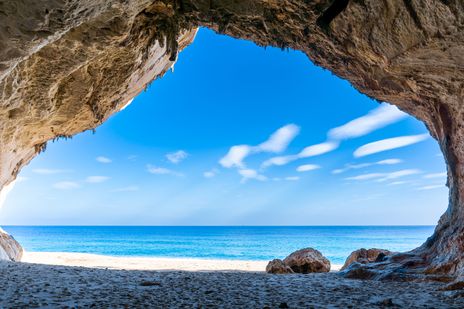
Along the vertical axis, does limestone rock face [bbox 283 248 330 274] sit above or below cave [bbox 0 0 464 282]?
below

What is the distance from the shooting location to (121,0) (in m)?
5.71

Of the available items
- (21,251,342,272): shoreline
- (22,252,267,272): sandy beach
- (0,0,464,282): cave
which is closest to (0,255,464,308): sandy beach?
(0,0,464,282): cave

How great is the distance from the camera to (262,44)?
1000 cm

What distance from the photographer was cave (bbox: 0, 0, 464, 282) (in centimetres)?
570

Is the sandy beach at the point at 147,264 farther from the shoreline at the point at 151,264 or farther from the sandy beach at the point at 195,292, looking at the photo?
the sandy beach at the point at 195,292

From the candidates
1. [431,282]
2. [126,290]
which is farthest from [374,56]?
[126,290]

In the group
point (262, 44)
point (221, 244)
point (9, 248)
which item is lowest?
point (221, 244)

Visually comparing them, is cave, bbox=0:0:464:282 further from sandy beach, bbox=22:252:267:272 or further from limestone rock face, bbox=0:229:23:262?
sandy beach, bbox=22:252:267:272

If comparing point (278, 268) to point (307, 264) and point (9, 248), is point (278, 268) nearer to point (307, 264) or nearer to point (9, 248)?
point (307, 264)

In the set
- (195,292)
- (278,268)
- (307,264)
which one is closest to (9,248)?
(278,268)

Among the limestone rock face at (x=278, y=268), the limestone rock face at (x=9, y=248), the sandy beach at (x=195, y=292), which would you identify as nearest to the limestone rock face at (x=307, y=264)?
the limestone rock face at (x=278, y=268)

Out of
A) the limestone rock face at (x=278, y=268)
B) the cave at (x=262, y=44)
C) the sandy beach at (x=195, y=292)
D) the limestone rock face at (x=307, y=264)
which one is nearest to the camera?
the sandy beach at (x=195, y=292)

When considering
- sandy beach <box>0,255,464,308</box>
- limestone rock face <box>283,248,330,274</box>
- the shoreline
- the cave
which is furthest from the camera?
the shoreline

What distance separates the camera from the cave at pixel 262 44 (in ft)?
18.7
